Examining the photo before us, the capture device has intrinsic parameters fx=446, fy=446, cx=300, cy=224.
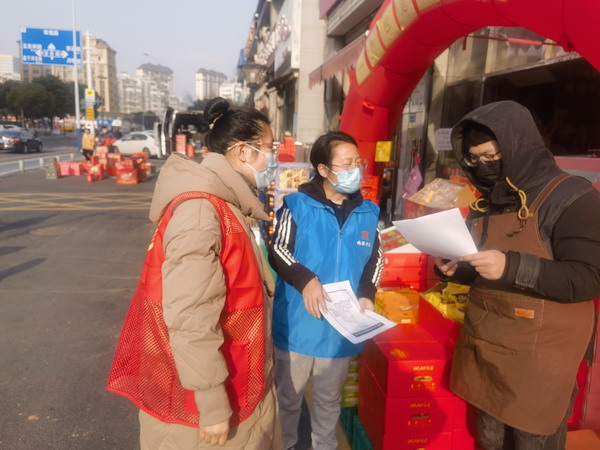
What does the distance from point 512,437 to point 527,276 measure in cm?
81

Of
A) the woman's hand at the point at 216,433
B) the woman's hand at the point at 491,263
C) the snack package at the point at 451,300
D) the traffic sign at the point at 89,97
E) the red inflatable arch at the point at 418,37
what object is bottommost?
the woman's hand at the point at 216,433

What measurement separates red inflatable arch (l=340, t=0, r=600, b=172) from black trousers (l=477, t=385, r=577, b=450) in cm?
166

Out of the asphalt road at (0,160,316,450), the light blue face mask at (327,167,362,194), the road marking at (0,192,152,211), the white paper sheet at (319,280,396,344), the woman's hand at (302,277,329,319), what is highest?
the light blue face mask at (327,167,362,194)

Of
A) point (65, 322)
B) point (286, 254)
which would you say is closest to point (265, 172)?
point (286, 254)

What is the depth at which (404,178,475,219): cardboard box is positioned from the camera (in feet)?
12.1

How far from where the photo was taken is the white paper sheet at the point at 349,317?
211 cm

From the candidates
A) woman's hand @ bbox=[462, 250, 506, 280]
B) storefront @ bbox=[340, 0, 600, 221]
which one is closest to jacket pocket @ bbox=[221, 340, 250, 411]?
woman's hand @ bbox=[462, 250, 506, 280]

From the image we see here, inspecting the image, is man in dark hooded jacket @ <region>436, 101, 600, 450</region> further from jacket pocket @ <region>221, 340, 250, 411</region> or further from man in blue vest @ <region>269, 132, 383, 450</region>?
jacket pocket @ <region>221, 340, 250, 411</region>

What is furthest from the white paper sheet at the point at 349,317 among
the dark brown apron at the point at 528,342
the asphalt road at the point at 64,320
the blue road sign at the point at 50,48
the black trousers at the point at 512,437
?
the blue road sign at the point at 50,48

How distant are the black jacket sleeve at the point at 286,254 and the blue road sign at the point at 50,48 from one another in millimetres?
23959

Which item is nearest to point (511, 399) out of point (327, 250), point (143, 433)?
point (327, 250)

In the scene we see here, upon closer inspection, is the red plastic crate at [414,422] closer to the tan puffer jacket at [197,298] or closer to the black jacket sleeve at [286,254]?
the black jacket sleeve at [286,254]

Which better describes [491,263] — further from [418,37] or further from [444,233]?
[418,37]

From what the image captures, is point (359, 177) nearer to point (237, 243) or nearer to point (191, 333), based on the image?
point (237, 243)
